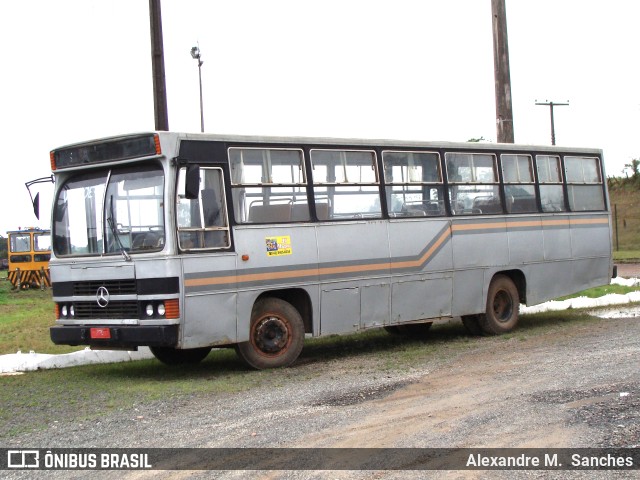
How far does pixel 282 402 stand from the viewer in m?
10.0

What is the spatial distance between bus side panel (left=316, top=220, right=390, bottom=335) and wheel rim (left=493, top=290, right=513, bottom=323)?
115 inches

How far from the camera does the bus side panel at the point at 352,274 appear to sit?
44.7 ft

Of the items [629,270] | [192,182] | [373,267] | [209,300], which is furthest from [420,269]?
[629,270]

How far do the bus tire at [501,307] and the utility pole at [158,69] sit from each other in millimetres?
6205

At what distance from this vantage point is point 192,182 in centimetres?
1176

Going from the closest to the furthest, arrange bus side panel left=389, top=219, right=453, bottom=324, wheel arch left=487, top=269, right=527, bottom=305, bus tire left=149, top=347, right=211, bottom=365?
bus tire left=149, top=347, right=211, bottom=365 → bus side panel left=389, top=219, right=453, bottom=324 → wheel arch left=487, top=269, right=527, bottom=305

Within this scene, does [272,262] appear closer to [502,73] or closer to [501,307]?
[501,307]

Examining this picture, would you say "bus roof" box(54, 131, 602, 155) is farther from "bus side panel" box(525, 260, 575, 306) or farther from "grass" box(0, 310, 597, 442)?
"grass" box(0, 310, 597, 442)

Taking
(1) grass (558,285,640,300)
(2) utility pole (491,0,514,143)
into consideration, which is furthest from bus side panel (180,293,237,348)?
(1) grass (558,285,640,300)

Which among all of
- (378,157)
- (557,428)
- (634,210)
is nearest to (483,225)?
(378,157)

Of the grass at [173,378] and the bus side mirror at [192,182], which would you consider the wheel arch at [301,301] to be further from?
the bus side mirror at [192,182]

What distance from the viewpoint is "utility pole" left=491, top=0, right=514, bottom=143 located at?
18.9 m

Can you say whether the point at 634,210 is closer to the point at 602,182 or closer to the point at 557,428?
the point at 602,182

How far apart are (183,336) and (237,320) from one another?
2.93ft
